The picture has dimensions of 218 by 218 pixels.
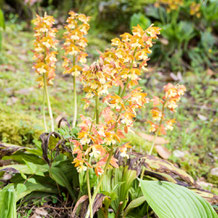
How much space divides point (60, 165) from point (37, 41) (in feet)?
3.06

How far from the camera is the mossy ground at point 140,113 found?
2588 millimetres

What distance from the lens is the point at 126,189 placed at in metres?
1.70

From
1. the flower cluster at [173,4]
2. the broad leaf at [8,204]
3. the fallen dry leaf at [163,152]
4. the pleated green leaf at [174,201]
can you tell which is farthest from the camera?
the flower cluster at [173,4]

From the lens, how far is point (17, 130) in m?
2.47

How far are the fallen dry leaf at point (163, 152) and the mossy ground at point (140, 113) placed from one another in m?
0.08

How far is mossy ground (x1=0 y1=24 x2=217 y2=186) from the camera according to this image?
259 centimetres

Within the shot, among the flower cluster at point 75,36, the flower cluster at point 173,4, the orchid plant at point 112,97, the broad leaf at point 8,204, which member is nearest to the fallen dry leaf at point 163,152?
the orchid plant at point 112,97

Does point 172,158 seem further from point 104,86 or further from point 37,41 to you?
point 37,41

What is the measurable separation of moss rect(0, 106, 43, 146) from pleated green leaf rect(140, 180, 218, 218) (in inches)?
52.5

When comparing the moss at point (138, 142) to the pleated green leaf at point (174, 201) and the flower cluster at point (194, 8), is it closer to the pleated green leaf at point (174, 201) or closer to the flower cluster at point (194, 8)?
the pleated green leaf at point (174, 201)

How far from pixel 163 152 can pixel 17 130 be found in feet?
5.02

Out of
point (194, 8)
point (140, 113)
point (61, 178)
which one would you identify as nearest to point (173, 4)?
point (194, 8)

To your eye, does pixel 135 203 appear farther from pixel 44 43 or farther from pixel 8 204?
pixel 44 43

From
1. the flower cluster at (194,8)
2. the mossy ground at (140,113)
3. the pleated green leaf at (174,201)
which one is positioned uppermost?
the flower cluster at (194,8)
